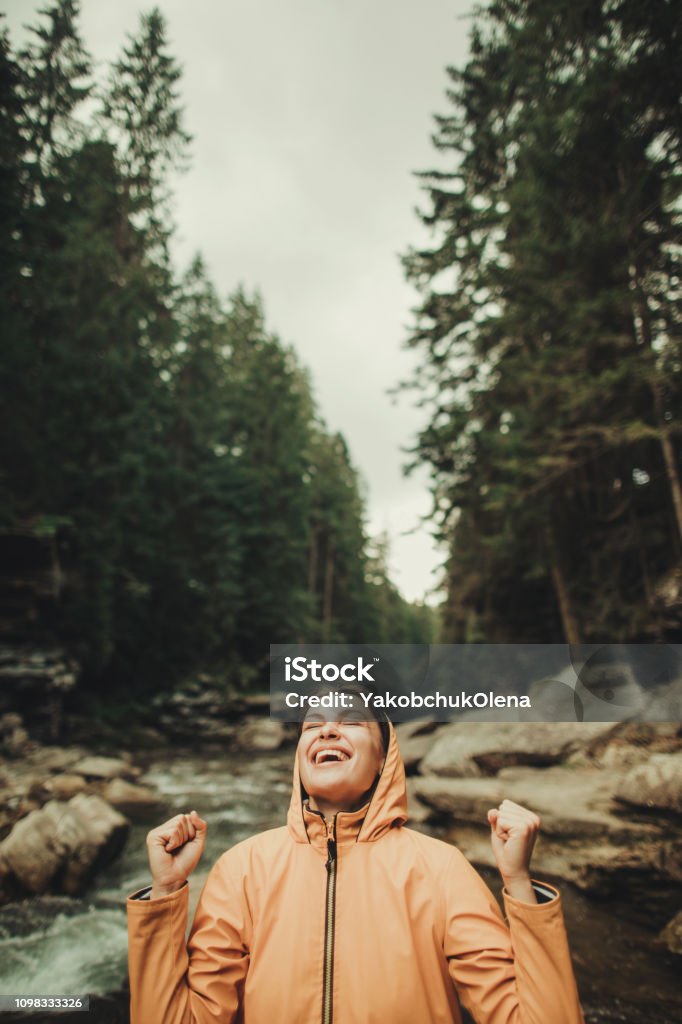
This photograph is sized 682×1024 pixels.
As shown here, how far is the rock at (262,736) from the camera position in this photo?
1655cm

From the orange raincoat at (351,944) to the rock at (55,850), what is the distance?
194 inches

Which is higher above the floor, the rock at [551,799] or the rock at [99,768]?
the rock at [551,799]

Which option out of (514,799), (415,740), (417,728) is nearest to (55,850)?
(514,799)

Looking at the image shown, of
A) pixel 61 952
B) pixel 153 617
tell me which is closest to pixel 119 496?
pixel 153 617

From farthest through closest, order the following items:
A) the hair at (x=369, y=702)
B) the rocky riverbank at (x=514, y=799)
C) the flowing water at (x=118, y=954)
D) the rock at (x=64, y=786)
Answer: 1. the rock at (x=64, y=786)
2. the rocky riverbank at (x=514, y=799)
3. the flowing water at (x=118, y=954)
4. the hair at (x=369, y=702)

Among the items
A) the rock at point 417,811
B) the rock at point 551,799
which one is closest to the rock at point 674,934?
the rock at point 551,799

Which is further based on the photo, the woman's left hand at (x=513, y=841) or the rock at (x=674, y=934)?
the rock at (x=674, y=934)

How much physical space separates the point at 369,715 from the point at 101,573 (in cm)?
1661

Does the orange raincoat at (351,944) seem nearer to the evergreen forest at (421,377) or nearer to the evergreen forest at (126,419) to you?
the evergreen forest at (421,377)

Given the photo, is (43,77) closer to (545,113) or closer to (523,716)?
(545,113)

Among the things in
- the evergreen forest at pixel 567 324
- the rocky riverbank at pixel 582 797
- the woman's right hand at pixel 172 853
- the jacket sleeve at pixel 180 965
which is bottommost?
→ the rocky riverbank at pixel 582 797

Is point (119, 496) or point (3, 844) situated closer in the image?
point (3, 844)

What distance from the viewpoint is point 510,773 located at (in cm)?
762

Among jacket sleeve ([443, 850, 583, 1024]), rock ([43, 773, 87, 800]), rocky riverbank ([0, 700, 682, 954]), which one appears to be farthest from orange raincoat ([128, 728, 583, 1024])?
rock ([43, 773, 87, 800])
